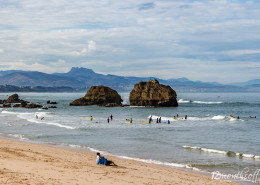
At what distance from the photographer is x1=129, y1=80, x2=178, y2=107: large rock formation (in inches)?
3639

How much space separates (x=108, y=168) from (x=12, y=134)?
22099 mm

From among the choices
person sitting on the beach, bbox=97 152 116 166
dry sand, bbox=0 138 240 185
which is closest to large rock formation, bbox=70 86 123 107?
dry sand, bbox=0 138 240 185

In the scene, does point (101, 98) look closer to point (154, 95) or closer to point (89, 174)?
point (154, 95)

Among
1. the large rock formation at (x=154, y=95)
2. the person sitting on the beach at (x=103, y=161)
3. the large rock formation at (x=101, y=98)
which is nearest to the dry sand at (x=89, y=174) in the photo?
the person sitting on the beach at (x=103, y=161)

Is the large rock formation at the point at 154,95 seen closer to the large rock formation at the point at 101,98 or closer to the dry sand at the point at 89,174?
the large rock formation at the point at 101,98

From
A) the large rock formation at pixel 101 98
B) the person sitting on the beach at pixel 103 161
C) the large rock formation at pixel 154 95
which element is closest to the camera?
the person sitting on the beach at pixel 103 161

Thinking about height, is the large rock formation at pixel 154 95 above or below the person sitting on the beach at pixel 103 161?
above

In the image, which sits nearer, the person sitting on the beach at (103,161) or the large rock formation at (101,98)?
the person sitting on the beach at (103,161)

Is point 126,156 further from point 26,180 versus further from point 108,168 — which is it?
point 26,180

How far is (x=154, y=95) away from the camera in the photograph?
3701 inches

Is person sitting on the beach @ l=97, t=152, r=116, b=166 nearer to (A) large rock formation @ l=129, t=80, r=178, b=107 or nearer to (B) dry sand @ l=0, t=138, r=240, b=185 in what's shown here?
(B) dry sand @ l=0, t=138, r=240, b=185

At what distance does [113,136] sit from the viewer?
35.6m

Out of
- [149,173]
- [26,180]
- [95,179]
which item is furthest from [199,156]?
[26,180]

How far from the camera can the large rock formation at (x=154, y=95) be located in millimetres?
92438
